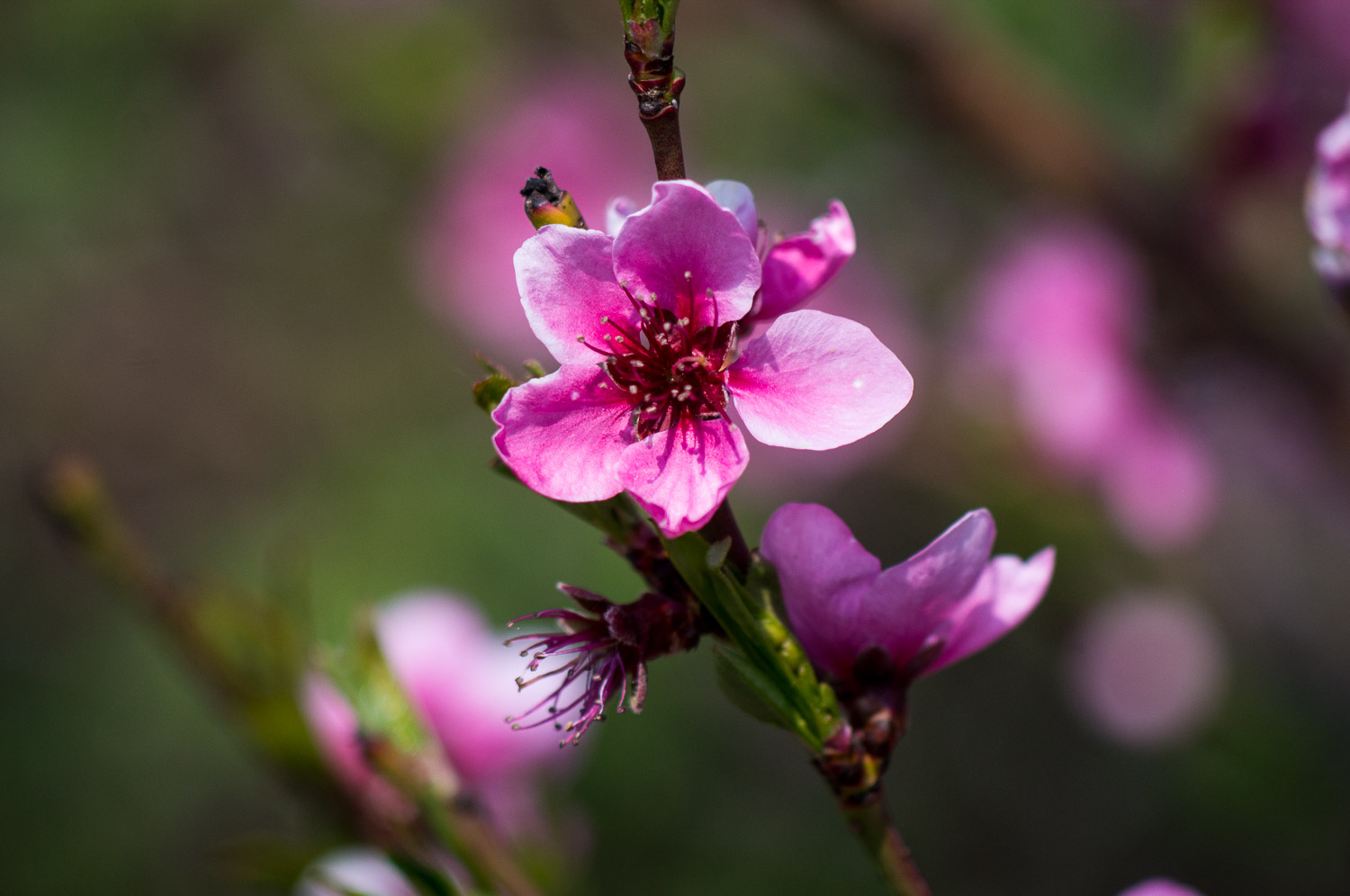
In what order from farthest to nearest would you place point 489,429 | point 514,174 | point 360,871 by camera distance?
point 489,429 < point 514,174 < point 360,871

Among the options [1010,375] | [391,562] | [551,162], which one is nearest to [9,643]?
[391,562]

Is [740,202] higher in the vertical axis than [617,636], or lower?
higher

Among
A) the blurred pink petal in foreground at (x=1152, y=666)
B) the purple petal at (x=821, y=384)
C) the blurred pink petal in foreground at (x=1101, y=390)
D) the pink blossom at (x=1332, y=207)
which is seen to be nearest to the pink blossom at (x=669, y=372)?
the purple petal at (x=821, y=384)

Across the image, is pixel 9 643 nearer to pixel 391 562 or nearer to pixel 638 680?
pixel 391 562

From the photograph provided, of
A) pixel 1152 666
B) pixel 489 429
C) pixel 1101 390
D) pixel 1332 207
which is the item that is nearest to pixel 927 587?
pixel 1332 207

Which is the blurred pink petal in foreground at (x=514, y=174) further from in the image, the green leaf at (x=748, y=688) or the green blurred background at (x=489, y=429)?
the green leaf at (x=748, y=688)

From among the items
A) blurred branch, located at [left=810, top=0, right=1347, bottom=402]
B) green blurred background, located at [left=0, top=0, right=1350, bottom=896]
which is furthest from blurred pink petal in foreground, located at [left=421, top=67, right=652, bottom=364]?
blurred branch, located at [left=810, top=0, right=1347, bottom=402]

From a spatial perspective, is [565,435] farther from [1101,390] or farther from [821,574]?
[1101,390]
